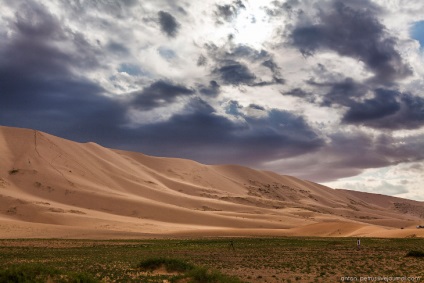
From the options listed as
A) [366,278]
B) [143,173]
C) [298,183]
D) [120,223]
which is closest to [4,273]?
[366,278]

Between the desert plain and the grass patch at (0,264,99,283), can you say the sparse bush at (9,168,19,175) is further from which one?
the grass patch at (0,264,99,283)

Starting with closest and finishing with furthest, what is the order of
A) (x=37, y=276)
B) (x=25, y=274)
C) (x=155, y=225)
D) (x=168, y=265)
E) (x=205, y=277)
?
(x=25, y=274) → (x=37, y=276) → (x=205, y=277) → (x=168, y=265) → (x=155, y=225)

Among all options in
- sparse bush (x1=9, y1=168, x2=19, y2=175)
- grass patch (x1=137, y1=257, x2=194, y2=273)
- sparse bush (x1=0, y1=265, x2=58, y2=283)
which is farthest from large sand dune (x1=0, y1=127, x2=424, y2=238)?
sparse bush (x1=0, y1=265, x2=58, y2=283)

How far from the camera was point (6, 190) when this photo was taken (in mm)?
80438

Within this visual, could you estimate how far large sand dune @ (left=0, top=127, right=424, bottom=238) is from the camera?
222 ft

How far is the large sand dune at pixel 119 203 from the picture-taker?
67.6 meters

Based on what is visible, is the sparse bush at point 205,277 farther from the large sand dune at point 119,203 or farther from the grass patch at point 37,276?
the large sand dune at point 119,203

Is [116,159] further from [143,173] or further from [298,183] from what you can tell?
[298,183]

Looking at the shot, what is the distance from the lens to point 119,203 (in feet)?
284

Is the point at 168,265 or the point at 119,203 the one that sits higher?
the point at 119,203

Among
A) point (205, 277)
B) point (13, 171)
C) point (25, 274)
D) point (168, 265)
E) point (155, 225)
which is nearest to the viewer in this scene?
point (25, 274)

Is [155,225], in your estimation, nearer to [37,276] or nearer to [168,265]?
[168,265]

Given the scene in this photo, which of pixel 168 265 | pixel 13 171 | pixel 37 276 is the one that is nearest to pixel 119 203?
pixel 13 171

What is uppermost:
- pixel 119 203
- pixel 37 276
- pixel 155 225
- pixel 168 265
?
pixel 119 203
